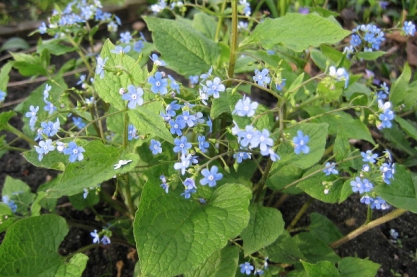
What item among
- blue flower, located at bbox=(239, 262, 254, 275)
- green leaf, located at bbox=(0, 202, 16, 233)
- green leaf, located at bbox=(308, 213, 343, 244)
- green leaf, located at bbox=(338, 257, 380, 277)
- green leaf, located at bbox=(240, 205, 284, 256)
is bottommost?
green leaf, located at bbox=(308, 213, 343, 244)

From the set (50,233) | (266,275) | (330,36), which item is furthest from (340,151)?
(50,233)

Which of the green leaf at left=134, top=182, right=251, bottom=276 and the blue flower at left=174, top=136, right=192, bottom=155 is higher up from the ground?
the blue flower at left=174, top=136, right=192, bottom=155

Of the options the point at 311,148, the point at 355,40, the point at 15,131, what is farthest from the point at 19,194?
the point at 355,40

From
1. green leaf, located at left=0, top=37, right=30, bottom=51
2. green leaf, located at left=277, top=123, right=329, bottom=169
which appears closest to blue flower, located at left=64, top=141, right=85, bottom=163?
green leaf, located at left=277, top=123, right=329, bottom=169

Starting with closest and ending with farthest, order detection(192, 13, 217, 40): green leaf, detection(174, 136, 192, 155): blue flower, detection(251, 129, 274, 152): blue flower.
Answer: detection(251, 129, 274, 152): blue flower
detection(174, 136, 192, 155): blue flower
detection(192, 13, 217, 40): green leaf

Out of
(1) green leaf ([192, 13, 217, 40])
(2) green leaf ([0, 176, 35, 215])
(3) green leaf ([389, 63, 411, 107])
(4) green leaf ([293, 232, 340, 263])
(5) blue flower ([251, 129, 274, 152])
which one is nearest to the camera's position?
(5) blue flower ([251, 129, 274, 152])

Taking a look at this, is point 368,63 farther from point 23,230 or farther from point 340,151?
point 23,230

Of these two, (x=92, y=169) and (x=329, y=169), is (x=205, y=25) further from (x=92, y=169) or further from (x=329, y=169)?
(x=92, y=169)

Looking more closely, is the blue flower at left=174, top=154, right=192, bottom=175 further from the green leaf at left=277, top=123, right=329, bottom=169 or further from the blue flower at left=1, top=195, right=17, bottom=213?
the blue flower at left=1, top=195, right=17, bottom=213
